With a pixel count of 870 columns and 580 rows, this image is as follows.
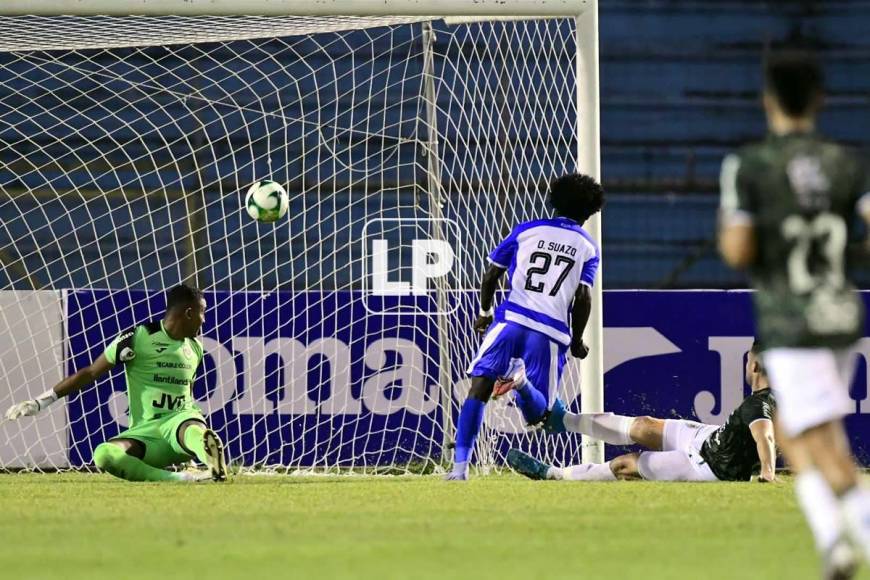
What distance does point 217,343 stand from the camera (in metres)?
10.3

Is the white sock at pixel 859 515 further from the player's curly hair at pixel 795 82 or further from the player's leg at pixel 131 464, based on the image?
the player's leg at pixel 131 464

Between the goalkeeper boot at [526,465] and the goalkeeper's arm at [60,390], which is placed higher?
the goalkeeper's arm at [60,390]

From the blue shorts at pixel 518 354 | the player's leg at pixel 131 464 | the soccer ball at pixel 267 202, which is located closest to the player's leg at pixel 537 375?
the blue shorts at pixel 518 354

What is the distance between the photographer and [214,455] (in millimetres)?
8641

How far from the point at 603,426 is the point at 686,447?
1.52 ft

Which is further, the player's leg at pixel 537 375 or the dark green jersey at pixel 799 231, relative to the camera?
the player's leg at pixel 537 375

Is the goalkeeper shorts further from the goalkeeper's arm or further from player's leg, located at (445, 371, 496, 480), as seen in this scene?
player's leg, located at (445, 371, 496, 480)

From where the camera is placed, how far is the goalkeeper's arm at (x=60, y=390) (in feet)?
28.0

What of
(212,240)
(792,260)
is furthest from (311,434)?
(792,260)

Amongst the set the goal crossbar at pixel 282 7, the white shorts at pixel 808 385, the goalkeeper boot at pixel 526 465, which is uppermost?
the goal crossbar at pixel 282 7

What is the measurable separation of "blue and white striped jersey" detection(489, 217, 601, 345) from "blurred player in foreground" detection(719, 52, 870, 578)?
4.32m

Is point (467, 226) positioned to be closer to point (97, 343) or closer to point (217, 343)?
point (217, 343)

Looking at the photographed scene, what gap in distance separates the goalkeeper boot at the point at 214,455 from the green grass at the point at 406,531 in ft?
0.76

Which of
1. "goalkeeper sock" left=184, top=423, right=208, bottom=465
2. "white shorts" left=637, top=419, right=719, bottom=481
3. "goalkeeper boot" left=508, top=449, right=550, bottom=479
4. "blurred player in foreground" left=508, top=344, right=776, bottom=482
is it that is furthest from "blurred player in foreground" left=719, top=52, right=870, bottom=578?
"goalkeeper sock" left=184, top=423, right=208, bottom=465
